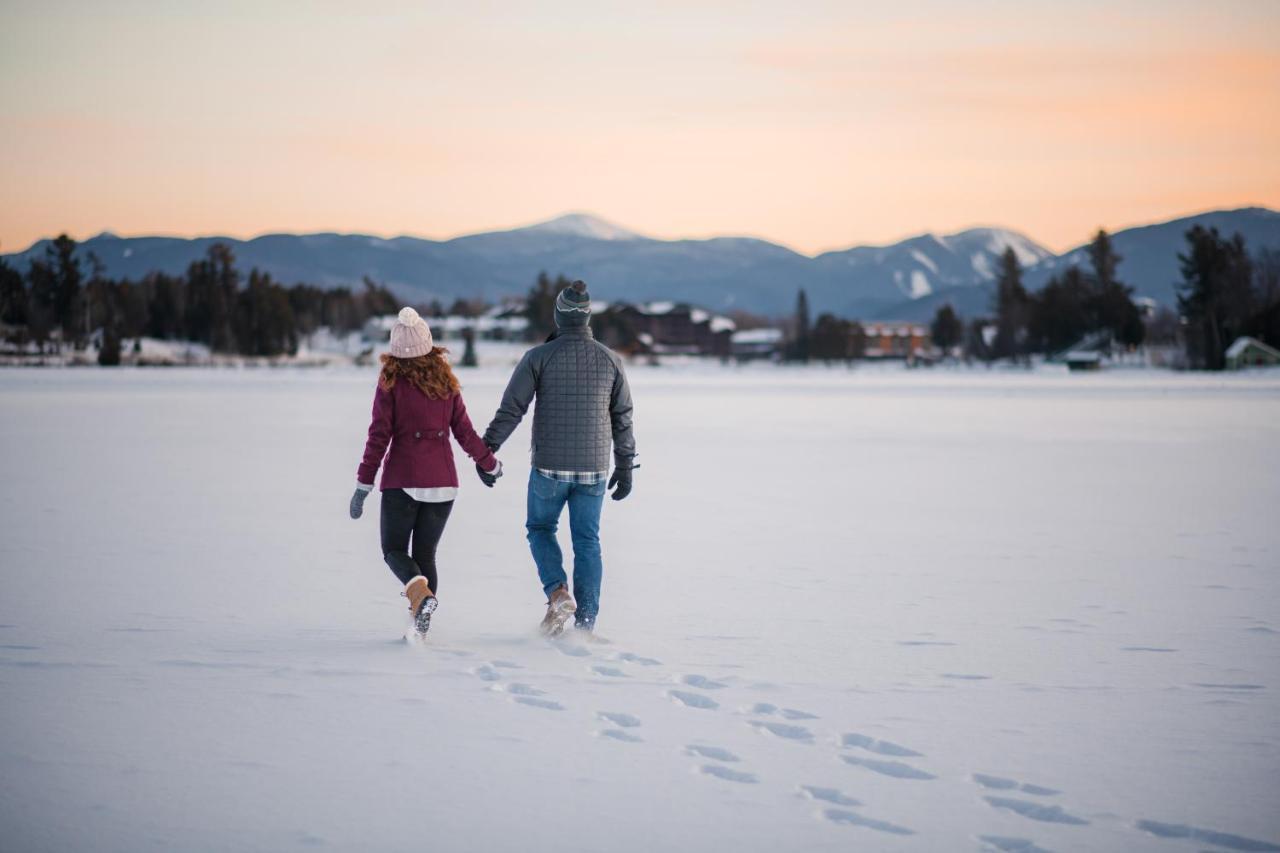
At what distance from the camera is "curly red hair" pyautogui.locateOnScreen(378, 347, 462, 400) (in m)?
5.75

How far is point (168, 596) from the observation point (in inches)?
286

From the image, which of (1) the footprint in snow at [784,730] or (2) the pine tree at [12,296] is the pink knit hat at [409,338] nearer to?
(1) the footprint in snow at [784,730]

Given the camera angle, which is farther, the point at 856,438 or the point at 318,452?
the point at 856,438

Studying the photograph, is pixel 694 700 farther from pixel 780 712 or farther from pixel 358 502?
pixel 358 502

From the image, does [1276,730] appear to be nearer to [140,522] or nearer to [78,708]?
[78,708]

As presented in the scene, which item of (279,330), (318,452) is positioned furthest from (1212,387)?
(279,330)

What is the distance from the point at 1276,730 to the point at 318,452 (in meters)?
15.1

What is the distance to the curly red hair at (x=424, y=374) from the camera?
18.9ft

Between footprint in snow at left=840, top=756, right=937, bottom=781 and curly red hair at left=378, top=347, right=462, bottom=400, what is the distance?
2.67m

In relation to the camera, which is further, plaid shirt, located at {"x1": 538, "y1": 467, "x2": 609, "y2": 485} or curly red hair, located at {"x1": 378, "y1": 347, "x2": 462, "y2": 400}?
plaid shirt, located at {"x1": 538, "y1": 467, "x2": 609, "y2": 485}

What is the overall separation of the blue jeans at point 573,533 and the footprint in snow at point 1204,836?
10.1ft

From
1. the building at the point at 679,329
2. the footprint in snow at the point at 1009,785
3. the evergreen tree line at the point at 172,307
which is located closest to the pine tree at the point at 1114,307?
the building at the point at 679,329

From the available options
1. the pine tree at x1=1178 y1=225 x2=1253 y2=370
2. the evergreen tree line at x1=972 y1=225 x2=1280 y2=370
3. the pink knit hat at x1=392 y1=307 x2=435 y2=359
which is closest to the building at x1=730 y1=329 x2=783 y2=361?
the evergreen tree line at x1=972 y1=225 x2=1280 y2=370

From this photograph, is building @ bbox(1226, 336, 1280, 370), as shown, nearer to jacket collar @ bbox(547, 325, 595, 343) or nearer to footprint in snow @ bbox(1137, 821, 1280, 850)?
jacket collar @ bbox(547, 325, 595, 343)
